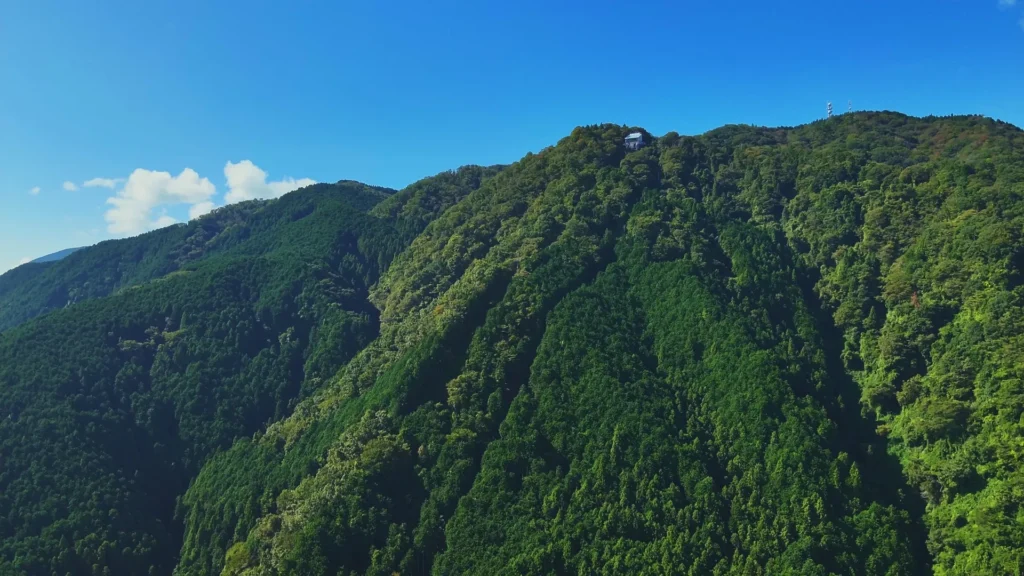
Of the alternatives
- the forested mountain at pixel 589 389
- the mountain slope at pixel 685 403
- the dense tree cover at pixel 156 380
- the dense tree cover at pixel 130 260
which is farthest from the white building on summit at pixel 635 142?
the dense tree cover at pixel 130 260

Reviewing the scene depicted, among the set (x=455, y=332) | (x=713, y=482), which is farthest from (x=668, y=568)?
(x=455, y=332)

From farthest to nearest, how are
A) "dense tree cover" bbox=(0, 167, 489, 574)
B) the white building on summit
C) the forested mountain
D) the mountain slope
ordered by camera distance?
the white building on summit
"dense tree cover" bbox=(0, 167, 489, 574)
the forested mountain
the mountain slope

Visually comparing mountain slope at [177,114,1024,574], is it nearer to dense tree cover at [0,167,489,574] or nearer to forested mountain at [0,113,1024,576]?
forested mountain at [0,113,1024,576]

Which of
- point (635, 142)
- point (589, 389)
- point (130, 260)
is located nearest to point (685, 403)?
point (589, 389)

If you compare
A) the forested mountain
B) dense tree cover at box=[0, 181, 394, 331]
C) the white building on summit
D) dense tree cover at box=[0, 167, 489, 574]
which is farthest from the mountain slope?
dense tree cover at box=[0, 181, 394, 331]

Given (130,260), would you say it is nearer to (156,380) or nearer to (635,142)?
(156,380)
